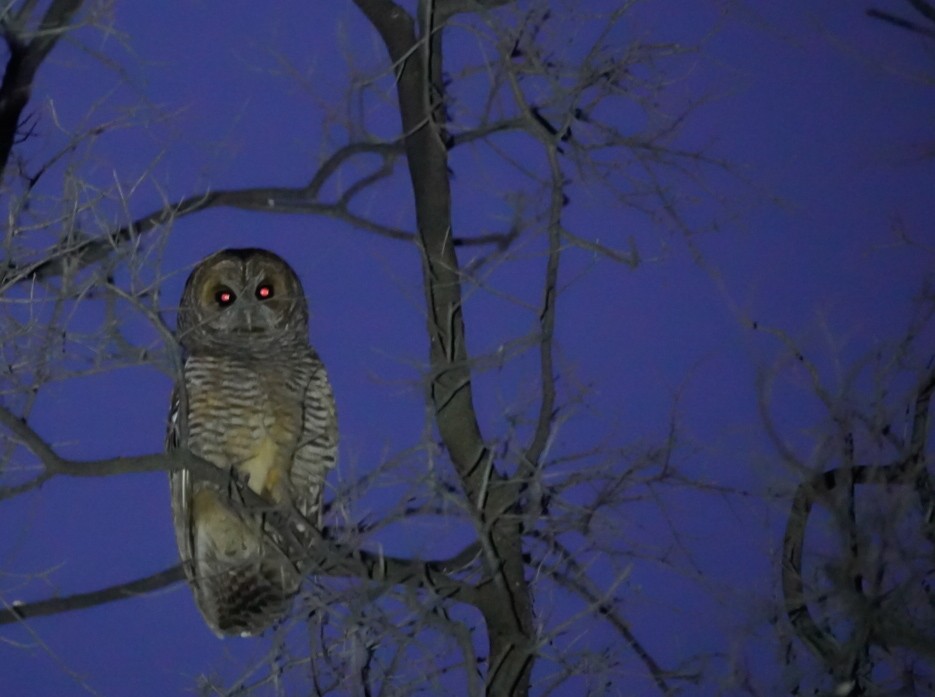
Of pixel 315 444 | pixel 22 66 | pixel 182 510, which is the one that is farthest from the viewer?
pixel 315 444

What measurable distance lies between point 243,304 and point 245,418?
277 millimetres

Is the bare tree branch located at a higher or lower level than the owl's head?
higher

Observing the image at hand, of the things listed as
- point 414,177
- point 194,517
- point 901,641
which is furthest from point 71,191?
point 901,641

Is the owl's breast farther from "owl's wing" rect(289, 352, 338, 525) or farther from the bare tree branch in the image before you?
the bare tree branch

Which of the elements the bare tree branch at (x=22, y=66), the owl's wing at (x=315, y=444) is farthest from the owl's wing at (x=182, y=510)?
the bare tree branch at (x=22, y=66)

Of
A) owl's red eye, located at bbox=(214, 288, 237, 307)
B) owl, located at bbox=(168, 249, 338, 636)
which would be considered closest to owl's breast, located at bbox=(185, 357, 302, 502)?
owl, located at bbox=(168, 249, 338, 636)

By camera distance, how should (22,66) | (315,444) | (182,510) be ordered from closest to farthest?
(22,66) → (182,510) → (315,444)

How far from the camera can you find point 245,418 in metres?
2.72

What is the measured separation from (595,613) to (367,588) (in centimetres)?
47

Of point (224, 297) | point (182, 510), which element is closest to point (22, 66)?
point (224, 297)

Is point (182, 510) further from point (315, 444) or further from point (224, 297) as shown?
point (224, 297)

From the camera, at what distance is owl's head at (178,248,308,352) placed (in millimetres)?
2721

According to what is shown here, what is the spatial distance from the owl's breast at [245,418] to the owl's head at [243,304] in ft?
0.25

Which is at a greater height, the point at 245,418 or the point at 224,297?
the point at 224,297
